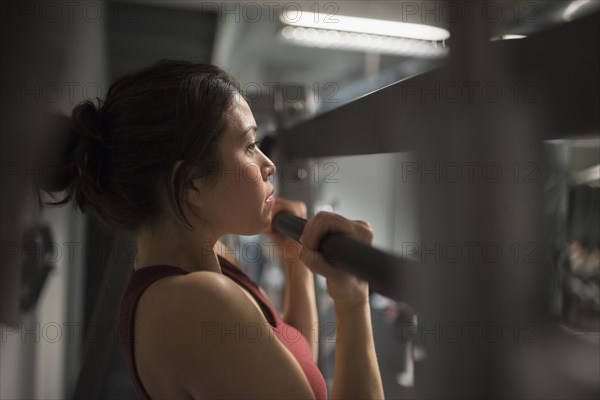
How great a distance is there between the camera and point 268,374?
413mm

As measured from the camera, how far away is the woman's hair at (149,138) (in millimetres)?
458

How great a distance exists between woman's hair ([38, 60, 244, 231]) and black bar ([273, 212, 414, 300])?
154 millimetres

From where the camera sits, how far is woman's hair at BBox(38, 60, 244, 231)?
458mm

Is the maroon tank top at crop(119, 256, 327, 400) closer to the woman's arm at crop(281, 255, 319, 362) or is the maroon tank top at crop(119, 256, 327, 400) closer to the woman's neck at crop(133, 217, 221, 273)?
the woman's neck at crop(133, 217, 221, 273)

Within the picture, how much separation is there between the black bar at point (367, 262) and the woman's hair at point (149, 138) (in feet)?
0.50

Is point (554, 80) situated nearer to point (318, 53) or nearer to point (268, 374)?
point (268, 374)

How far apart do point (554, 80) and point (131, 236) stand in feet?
1.89

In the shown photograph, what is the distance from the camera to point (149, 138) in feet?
1.52

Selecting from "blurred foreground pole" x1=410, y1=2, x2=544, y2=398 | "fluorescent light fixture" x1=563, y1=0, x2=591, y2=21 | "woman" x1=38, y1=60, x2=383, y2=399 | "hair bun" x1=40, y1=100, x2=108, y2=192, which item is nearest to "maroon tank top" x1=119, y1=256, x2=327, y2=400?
"woman" x1=38, y1=60, x2=383, y2=399

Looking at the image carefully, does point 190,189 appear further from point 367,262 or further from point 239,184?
point 367,262

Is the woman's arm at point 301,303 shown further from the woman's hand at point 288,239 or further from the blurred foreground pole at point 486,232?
the blurred foreground pole at point 486,232

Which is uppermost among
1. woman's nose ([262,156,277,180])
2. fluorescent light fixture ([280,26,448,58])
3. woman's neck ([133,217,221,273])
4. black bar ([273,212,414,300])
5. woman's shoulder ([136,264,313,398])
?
fluorescent light fixture ([280,26,448,58])

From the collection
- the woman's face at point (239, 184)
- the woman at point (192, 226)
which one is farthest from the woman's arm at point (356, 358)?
the woman's face at point (239, 184)

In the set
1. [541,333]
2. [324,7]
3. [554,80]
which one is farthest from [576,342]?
[324,7]
